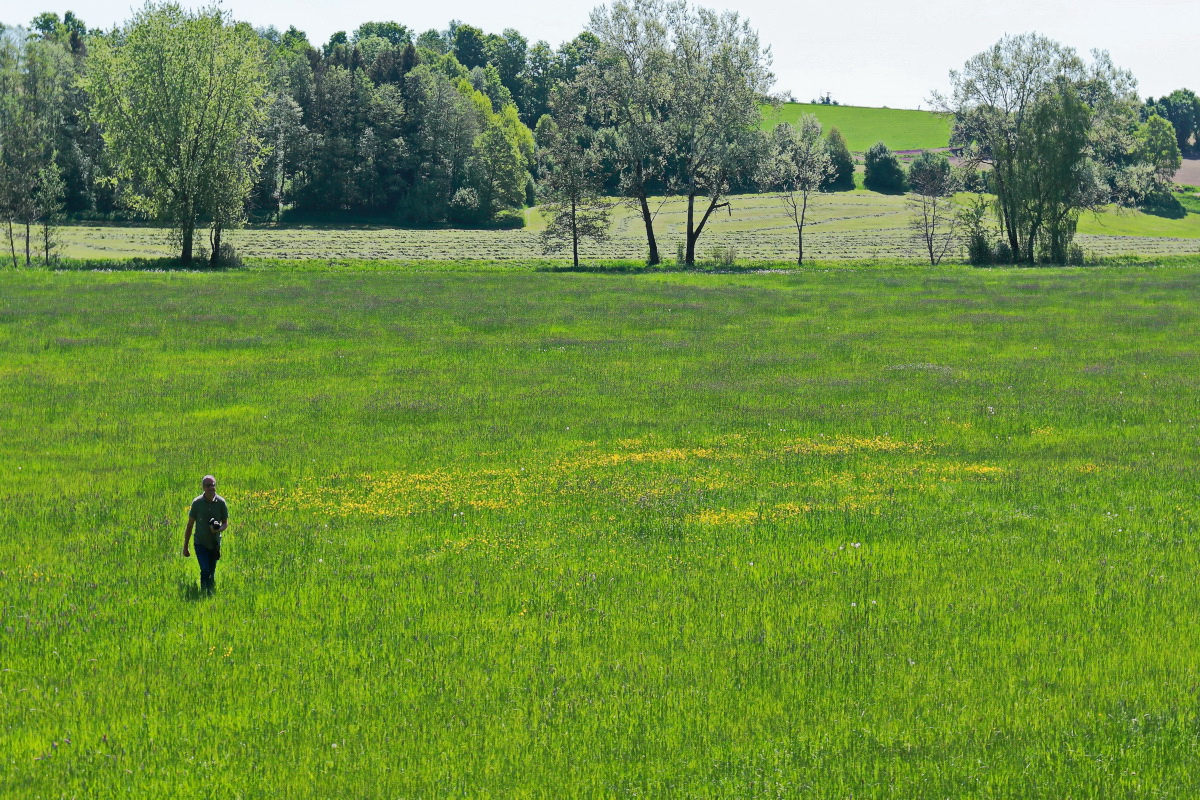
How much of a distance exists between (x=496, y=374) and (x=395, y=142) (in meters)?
116

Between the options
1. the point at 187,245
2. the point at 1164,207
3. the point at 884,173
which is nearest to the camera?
the point at 187,245

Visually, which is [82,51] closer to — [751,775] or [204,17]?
[204,17]

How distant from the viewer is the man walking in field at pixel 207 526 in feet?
46.4

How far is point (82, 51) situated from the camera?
149m

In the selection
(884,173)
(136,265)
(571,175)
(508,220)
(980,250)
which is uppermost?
(884,173)

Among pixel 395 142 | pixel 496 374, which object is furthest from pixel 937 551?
pixel 395 142

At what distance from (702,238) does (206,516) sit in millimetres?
117873

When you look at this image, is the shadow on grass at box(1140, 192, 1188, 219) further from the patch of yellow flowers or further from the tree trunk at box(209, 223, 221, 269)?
the patch of yellow flowers

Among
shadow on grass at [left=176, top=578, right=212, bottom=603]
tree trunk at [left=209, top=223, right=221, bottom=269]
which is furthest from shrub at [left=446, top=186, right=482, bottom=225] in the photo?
shadow on grass at [left=176, top=578, right=212, bottom=603]

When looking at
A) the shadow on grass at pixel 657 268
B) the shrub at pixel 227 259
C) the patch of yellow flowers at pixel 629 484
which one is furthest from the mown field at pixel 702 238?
the patch of yellow flowers at pixel 629 484

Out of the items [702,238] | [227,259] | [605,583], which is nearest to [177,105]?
[227,259]

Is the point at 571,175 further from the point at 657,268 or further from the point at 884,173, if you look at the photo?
the point at 884,173

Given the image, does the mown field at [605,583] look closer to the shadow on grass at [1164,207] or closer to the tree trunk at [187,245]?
the tree trunk at [187,245]

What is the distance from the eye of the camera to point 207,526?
1411cm
